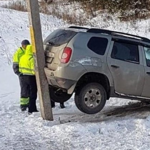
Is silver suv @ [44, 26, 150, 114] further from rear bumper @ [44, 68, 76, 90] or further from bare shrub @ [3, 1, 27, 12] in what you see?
bare shrub @ [3, 1, 27, 12]

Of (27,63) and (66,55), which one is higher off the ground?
(66,55)

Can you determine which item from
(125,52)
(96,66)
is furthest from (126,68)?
(96,66)

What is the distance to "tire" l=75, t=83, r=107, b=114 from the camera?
29.6 feet

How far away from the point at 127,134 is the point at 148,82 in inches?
82.2

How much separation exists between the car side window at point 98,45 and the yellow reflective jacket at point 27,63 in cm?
150

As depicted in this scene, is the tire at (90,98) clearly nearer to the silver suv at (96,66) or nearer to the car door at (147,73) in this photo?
the silver suv at (96,66)

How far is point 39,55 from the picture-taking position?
28.8ft

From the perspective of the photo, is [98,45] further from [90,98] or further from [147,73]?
[147,73]

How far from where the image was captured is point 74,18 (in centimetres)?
2402

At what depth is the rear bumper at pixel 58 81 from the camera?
8.75 meters

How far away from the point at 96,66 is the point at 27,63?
5.81ft

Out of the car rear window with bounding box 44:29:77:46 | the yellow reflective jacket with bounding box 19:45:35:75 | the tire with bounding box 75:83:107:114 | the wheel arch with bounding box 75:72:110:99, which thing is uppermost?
the car rear window with bounding box 44:29:77:46

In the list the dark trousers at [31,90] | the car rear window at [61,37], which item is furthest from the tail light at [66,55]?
the dark trousers at [31,90]

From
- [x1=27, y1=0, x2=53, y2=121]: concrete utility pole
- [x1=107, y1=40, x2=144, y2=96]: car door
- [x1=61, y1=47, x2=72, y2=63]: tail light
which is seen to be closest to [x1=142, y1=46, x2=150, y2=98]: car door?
[x1=107, y1=40, x2=144, y2=96]: car door
